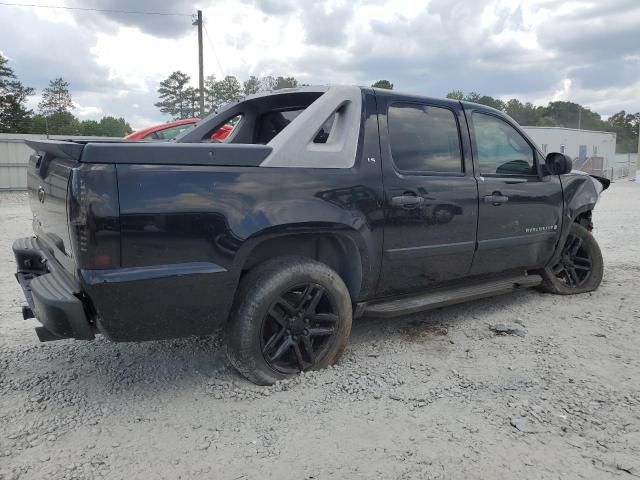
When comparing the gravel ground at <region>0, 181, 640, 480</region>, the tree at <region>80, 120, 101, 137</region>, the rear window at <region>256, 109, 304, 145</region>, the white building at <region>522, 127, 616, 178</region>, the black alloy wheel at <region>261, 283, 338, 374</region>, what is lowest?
the gravel ground at <region>0, 181, 640, 480</region>

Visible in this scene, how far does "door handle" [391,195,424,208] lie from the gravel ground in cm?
107

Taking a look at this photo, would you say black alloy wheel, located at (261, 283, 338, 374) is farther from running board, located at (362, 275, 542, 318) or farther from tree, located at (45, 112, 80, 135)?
tree, located at (45, 112, 80, 135)

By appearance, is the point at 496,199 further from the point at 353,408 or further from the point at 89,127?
the point at 89,127

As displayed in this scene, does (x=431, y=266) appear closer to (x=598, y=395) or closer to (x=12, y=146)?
(x=598, y=395)

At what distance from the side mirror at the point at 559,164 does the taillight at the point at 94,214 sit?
12.2 ft

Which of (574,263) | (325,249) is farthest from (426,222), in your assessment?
(574,263)

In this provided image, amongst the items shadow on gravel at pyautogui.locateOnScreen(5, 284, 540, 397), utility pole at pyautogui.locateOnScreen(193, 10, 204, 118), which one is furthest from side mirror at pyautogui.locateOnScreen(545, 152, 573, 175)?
utility pole at pyautogui.locateOnScreen(193, 10, 204, 118)

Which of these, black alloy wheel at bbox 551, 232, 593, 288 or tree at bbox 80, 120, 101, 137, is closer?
black alloy wheel at bbox 551, 232, 593, 288

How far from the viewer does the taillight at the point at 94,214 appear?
248cm

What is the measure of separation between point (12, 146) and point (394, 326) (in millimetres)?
18122

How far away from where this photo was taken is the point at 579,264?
5250 millimetres

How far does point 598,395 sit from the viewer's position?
3047 mm

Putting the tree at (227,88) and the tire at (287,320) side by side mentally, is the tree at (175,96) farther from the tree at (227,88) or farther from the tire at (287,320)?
the tire at (287,320)

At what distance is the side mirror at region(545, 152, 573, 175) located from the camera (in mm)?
4578
